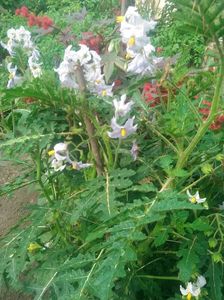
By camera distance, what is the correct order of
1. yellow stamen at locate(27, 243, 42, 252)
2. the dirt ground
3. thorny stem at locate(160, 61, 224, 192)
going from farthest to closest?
the dirt ground < yellow stamen at locate(27, 243, 42, 252) < thorny stem at locate(160, 61, 224, 192)

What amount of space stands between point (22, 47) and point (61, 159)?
0.41m

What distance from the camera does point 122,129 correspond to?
4.55 ft

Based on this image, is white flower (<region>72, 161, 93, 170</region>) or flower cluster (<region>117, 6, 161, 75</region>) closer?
flower cluster (<region>117, 6, 161, 75</region>)

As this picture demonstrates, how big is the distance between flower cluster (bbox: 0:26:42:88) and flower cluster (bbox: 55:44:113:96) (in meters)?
0.18

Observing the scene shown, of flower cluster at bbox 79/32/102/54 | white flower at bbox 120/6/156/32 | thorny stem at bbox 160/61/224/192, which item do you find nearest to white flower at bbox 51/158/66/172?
thorny stem at bbox 160/61/224/192

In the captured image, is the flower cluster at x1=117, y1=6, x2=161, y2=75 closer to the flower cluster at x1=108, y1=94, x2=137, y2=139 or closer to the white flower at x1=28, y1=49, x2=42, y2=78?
the flower cluster at x1=108, y1=94, x2=137, y2=139

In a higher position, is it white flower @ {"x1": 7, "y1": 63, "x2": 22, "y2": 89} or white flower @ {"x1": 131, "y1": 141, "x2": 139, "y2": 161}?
white flower @ {"x1": 7, "y1": 63, "x2": 22, "y2": 89}

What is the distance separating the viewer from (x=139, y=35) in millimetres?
1291

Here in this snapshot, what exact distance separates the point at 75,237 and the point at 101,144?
33cm

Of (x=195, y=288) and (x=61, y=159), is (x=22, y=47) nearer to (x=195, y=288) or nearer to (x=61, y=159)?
(x=61, y=159)

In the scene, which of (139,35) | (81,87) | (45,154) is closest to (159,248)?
(45,154)

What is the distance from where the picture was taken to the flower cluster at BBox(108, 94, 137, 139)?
4.53ft

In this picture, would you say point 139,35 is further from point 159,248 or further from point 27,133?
point 159,248

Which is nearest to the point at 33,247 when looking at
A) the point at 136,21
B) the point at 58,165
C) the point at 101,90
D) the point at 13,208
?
the point at 58,165
